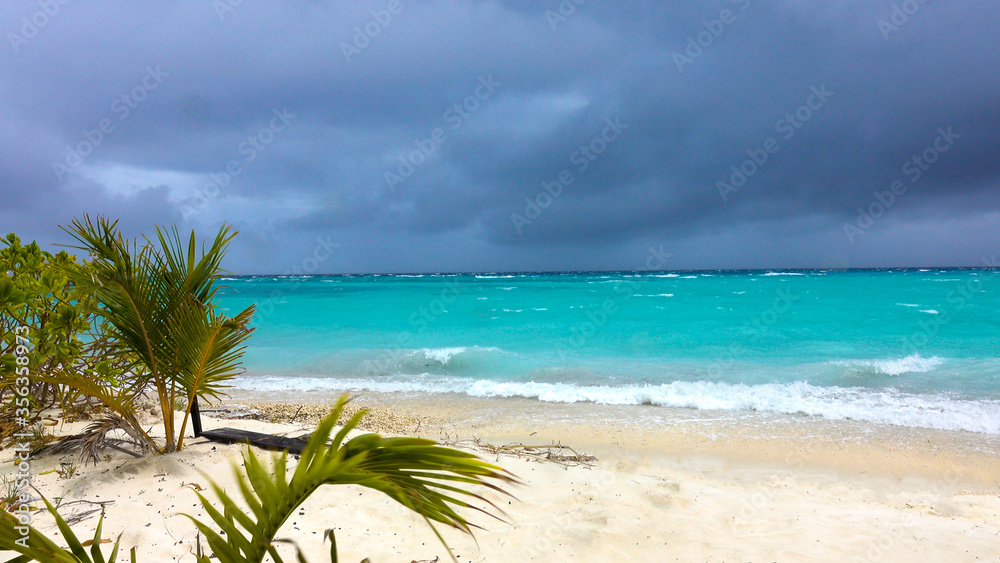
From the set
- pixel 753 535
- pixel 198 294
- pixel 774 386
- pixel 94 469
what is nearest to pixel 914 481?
pixel 753 535

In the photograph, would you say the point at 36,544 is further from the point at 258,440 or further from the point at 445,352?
the point at 445,352

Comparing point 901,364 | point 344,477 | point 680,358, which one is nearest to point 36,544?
point 344,477

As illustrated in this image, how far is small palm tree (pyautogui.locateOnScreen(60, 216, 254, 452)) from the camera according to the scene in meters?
4.34

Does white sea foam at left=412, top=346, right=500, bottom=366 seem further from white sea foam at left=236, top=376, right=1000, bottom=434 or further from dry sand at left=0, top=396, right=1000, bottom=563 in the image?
dry sand at left=0, top=396, right=1000, bottom=563

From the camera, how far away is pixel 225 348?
4734mm

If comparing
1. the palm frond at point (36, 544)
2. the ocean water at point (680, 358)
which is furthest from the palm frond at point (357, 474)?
the ocean water at point (680, 358)

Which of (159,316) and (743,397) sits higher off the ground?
(159,316)

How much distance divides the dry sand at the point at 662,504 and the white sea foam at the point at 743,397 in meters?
1.12

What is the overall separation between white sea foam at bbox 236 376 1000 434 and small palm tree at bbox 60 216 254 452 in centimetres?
661

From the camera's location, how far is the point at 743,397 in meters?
9.62

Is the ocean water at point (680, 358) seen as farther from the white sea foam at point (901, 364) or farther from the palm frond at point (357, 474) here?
the palm frond at point (357, 474)

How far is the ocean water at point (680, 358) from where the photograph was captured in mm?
9750

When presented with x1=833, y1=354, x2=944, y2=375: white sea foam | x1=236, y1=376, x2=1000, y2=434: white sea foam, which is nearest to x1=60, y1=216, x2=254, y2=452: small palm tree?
x1=236, y1=376, x2=1000, y2=434: white sea foam

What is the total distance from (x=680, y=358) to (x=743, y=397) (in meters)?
4.95
